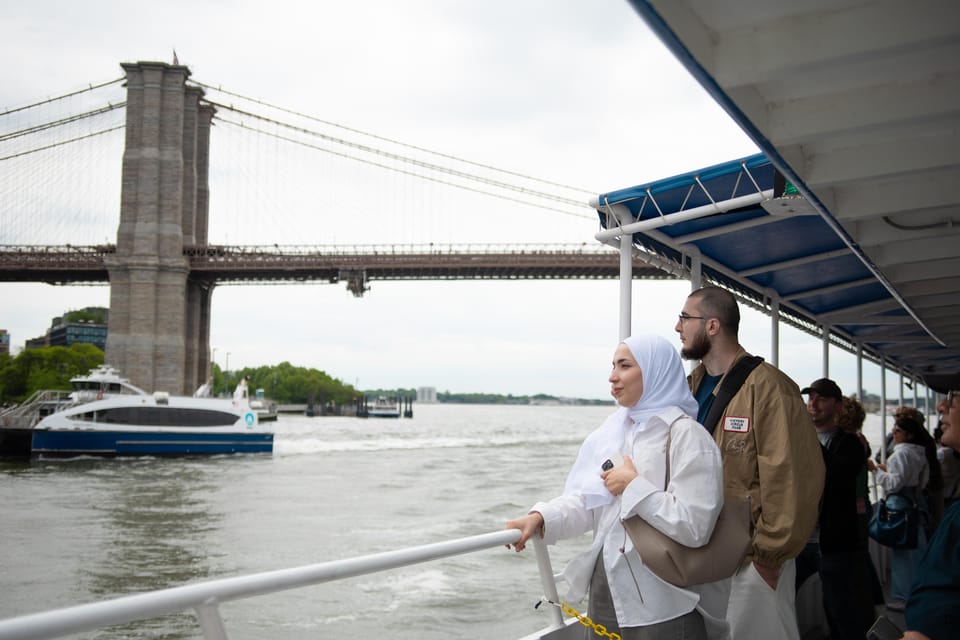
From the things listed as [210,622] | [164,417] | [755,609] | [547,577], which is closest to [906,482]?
[755,609]

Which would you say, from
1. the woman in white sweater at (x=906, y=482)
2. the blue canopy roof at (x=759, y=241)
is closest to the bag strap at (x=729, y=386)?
the blue canopy roof at (x=759, y=241)

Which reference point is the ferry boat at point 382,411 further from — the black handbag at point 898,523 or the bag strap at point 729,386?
the bag strap at point 729,386

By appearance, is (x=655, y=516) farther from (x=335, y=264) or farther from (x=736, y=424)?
(x=335, y=264)

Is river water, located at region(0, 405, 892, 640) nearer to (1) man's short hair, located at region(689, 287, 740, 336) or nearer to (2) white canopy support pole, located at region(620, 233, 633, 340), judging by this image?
(2) white canopy support pole, located at region(620, 233, 633, 340)

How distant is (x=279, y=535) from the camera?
17.3 metres

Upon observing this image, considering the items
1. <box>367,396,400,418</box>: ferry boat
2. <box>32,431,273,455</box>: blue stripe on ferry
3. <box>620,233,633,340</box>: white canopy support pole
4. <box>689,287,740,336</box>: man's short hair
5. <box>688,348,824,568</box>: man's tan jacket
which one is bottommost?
<box>367,396,400,418</box>: ferry boat

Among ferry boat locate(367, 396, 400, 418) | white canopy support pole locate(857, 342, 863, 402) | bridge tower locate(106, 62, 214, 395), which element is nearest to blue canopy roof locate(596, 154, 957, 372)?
white canopy support pole locate(857, 342, 863, 402)

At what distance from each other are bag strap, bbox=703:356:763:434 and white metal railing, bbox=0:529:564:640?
0.65 metres

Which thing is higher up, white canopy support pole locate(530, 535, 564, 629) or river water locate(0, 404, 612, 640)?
white canopy support pole locate(530, 535, 564, 629)

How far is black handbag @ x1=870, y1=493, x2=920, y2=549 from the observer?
159 inches

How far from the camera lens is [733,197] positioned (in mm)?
3859

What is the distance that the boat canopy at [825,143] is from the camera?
168 centimetres

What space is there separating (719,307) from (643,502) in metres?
0.87

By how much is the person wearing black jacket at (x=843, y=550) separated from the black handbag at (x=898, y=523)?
0.86 metres
